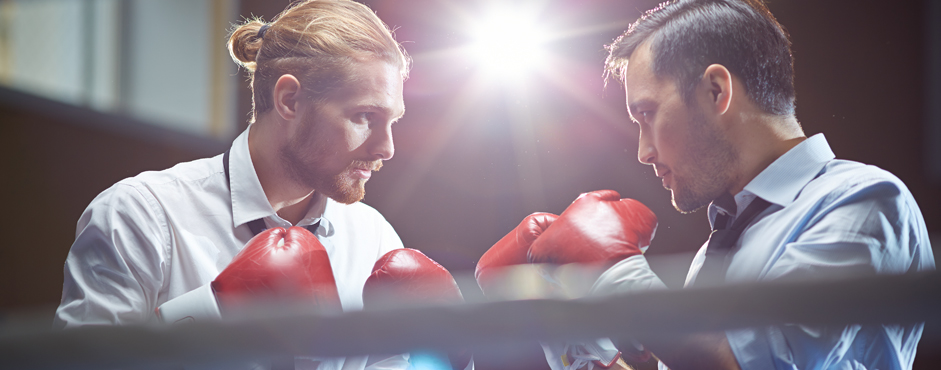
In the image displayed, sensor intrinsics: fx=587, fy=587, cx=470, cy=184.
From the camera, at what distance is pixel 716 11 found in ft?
4.72

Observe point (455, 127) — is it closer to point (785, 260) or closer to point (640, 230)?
point (640, 230)

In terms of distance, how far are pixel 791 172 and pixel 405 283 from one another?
0.91 m

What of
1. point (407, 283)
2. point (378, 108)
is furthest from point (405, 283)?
point (378, 108)

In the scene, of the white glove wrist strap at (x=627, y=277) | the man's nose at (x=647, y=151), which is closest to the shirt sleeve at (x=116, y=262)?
the white glove wrist strap at (x=627, y=277)

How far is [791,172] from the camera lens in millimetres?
1308

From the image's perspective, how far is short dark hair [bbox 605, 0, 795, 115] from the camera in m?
1.37

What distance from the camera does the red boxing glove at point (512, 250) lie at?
5.20ft

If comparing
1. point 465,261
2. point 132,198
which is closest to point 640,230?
point 465,261

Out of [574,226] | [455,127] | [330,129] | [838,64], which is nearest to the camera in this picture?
[574,226]

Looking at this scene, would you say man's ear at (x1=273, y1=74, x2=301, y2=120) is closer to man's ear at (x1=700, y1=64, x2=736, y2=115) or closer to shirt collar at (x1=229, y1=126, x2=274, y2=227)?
shirt collar at (x1=229, y1=126, x2=274, y2=227)

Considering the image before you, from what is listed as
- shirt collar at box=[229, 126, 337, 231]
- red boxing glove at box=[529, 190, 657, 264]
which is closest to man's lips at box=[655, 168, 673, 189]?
red boxing glove at box=[529, 190, 657, 264]

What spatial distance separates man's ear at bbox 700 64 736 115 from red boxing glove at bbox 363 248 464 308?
2.49 feet

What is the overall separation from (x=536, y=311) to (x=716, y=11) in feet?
4.09

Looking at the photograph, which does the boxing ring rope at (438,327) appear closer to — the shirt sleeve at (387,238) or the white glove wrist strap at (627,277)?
the white glove wrist strap at (627,277)
